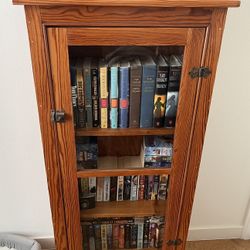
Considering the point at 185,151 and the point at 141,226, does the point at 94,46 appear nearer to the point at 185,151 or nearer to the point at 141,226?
the point at 185,151

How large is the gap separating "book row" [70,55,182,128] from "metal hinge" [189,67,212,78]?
4 centimetres

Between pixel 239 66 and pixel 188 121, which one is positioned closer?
pixel 188 121

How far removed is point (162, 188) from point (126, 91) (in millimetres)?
426

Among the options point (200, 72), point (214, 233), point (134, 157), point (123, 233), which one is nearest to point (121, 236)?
point (123, 233)

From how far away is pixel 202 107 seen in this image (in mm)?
851

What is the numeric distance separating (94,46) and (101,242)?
2.84ft

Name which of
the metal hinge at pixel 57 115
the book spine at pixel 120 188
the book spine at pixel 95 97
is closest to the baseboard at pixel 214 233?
the book spine at pixel 120 188

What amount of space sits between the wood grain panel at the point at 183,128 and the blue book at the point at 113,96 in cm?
19

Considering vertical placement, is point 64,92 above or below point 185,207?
above

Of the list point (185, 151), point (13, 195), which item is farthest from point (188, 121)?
point (13, 195)

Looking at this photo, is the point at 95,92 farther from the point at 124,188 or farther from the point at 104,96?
the point at 124,188

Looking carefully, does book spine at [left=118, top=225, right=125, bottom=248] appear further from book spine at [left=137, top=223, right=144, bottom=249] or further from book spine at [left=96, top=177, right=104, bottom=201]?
book spine at [left=96, top=177, right=104, bottom=201]

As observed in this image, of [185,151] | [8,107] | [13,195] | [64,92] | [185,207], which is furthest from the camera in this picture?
[13,195]

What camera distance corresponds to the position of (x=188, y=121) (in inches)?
34.4
